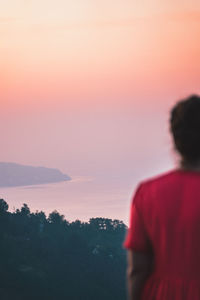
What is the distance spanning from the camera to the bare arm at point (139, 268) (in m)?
1.34

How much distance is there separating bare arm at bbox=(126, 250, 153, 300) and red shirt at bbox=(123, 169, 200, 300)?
13mm

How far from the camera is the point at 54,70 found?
4223mm

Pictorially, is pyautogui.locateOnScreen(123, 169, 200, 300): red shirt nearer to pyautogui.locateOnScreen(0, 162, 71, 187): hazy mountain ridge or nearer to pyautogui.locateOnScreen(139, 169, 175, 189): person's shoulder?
pyautogui.locateOnScreen(139, 169, 175, 189): person's shoulder

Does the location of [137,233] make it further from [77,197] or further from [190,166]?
[77,197]

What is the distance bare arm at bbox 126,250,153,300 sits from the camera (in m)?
1.34

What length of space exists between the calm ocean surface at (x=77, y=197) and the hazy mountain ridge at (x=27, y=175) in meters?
0.04

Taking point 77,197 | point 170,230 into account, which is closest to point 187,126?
point 170,230

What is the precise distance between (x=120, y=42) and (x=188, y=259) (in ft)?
9.47

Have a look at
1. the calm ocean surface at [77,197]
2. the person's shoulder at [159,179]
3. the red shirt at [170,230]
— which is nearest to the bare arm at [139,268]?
the red shirt at [170,230]

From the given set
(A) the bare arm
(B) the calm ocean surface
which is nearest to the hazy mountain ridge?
(B) the calm ocean surface

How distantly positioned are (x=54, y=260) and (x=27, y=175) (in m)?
0.96

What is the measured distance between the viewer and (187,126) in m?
1.27

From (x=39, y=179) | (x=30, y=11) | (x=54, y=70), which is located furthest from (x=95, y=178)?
(x=30, y=11)

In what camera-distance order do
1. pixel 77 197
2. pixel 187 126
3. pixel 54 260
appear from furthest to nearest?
1. pixel 54 260
2. pixel 77 197
3. pixel 187 126
